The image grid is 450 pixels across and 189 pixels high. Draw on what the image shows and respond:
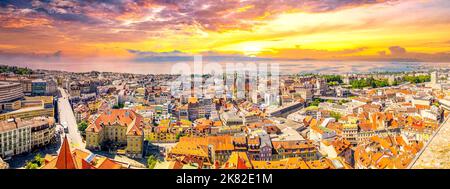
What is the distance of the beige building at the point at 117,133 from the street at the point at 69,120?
0.13 metres

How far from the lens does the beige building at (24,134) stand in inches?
144

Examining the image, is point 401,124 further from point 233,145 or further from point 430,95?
point 233,145

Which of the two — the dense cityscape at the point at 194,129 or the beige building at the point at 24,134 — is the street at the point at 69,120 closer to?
the dense cityscape at the point at 194,129

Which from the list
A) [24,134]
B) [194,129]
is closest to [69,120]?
[24,134]

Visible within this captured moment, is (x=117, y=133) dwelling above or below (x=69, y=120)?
below

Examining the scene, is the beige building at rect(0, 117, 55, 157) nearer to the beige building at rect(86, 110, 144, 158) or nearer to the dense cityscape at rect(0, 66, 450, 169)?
the dense cityscape at rect(0, 66, 450, 169)

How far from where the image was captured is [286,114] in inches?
331

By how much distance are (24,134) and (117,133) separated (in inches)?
45.2

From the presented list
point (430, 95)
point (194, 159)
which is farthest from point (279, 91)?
point (194, 159)

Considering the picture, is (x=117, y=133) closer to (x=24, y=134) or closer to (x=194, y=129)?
(x=24, y=134)

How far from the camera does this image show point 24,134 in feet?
13.3

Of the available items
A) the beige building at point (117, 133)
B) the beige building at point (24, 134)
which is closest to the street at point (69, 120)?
the beige building at point (117, 133)

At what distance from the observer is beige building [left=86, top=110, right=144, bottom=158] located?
4207 millimetres
